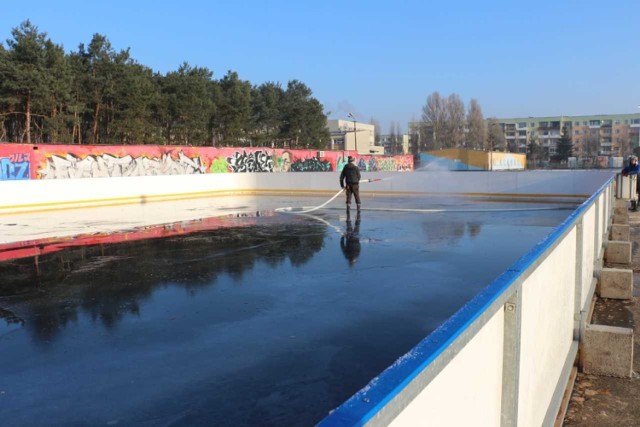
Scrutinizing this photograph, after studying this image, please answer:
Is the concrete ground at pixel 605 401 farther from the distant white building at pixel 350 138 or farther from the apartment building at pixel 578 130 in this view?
the apartment building at pixel 578 130

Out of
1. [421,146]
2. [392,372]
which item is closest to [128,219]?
[392,372]

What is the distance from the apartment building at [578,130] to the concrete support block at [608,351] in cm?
14382

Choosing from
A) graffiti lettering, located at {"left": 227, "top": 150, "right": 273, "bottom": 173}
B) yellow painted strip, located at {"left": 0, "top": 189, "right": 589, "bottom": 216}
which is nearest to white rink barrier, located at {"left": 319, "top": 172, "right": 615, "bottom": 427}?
yellow painted strip, located at {"left": 0, "top": 189, "right": 589, "bottom": 216}

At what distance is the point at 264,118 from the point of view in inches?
2532

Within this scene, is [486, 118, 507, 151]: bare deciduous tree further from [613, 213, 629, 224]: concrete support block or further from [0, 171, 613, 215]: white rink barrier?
[613, 213, 629, 224]: concrete support block

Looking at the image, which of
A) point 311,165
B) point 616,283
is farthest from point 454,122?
point 616,283

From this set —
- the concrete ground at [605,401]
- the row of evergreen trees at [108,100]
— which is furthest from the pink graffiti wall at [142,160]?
the concrete ground at [605,401]

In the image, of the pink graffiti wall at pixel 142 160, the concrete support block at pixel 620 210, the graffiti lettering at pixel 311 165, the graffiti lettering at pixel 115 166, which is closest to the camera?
the concrete support block at pixel 620 210

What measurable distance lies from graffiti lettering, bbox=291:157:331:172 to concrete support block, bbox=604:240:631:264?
3036cm

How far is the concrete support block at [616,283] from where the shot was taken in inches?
272

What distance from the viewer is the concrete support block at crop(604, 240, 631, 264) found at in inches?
359

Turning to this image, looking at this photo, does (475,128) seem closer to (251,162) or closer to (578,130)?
(578,130)

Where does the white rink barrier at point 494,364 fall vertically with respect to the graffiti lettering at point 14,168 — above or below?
below

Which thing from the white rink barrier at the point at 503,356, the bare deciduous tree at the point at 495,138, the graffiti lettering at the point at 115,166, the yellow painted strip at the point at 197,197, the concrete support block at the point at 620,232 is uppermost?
the bare deciduous tree at the point at 495,138
